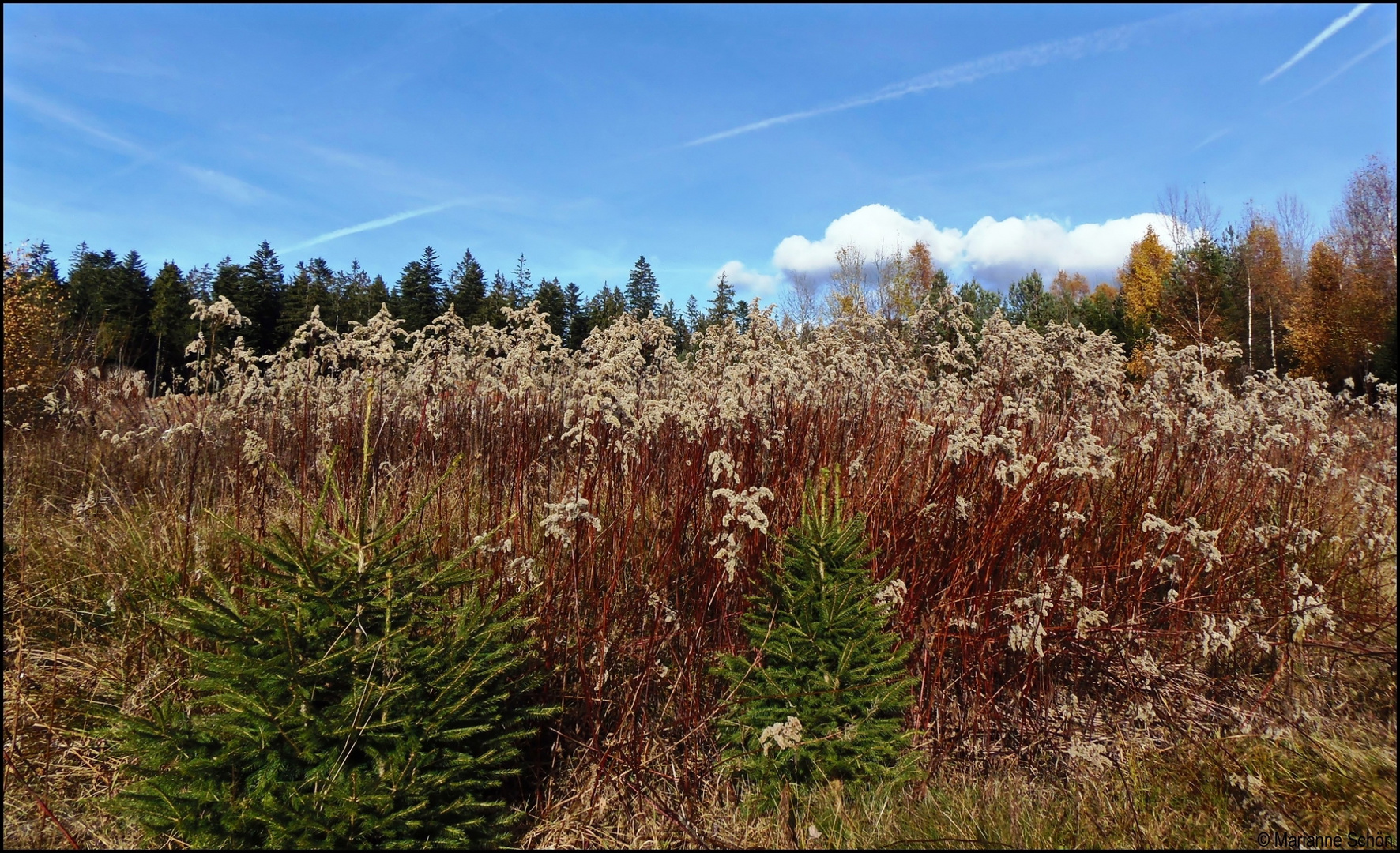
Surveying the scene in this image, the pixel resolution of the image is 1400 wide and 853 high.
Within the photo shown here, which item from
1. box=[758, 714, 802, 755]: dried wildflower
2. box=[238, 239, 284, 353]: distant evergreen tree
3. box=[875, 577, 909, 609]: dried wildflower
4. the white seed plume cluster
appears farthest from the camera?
box=[238, 239, 284, 353]: distant evergreen tree

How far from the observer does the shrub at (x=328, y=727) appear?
189 centimetres

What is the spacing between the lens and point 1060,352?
193 inches

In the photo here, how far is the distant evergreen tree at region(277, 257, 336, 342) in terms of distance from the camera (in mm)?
25984

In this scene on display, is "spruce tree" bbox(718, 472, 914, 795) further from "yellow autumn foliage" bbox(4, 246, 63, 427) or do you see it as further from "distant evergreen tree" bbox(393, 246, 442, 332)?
"distant evergreen tree" bbox(393, 246, 442, 332)

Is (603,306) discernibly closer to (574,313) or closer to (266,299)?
(574,313)

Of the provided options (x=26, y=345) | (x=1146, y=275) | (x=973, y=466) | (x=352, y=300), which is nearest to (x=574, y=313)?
(x=352, y=300)

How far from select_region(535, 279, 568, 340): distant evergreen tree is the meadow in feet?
58.7

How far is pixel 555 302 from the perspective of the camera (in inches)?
978

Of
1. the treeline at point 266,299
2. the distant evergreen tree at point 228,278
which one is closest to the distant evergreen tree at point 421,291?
the treeline at point 266,299

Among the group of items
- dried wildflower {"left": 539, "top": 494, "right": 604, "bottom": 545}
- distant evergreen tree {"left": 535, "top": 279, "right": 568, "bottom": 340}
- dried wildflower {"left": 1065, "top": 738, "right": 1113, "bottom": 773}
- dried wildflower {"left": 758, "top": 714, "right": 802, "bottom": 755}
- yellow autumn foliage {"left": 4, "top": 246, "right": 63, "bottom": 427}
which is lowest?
dried wildflower {"left": 1065, "top": 738, "right": 1113, "bottom": 773}

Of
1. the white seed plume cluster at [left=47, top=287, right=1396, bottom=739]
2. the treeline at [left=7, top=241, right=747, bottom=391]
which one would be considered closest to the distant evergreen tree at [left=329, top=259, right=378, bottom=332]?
the treeline at [left=7, top=241, right=747, bottom=391]

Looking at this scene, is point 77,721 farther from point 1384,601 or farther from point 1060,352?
point 1384,601

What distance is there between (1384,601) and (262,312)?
39.8 meters

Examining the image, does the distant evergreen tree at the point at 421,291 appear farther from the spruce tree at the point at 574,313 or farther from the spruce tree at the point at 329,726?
the spruce tree at the point at 329,726
